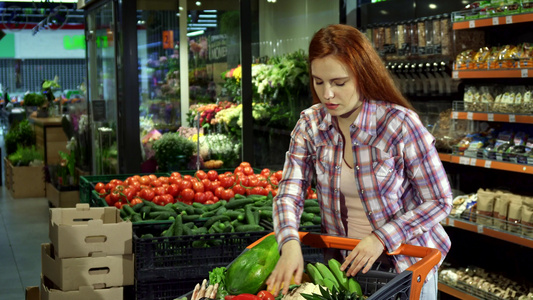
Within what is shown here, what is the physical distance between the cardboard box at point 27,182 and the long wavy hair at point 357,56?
27.7 ft

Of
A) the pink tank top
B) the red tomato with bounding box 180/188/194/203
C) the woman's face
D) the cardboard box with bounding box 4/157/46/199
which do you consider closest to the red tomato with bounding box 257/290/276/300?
the pink tank top

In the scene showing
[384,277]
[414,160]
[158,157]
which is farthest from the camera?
[158,157]

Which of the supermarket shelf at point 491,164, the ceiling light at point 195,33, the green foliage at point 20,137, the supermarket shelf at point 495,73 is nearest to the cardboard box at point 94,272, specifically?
the supermarket shelf at point 491,164

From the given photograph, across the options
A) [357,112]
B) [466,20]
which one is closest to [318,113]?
[357,112]

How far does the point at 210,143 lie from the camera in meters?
6.17

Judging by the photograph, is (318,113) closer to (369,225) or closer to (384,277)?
(369,225)

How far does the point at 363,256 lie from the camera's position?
5.74 feet

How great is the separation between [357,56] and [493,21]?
2.65 meters

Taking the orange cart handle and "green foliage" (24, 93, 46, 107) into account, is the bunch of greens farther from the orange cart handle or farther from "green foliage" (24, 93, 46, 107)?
"green foliage" (24, 93, 46, 107)

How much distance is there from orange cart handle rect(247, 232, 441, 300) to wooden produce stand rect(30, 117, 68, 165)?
28.8 feet

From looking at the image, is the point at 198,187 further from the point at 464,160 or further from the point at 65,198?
the point at 65,198

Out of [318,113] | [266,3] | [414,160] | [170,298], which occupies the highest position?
[266,3]

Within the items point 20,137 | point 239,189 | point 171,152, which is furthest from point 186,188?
point 20,137

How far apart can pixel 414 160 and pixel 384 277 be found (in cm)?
36
